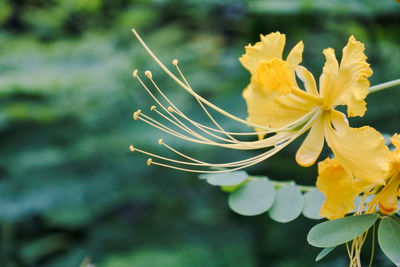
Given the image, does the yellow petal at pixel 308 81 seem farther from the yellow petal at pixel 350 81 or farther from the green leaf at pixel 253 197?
the green leaf at pixel 253 197

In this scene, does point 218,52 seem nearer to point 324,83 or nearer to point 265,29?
point 265,29

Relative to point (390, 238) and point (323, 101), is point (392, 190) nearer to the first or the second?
point (390, 238)

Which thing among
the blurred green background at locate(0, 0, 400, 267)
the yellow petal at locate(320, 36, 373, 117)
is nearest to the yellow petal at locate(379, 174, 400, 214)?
the yellow petal at locate(320, 36, 373, 117)

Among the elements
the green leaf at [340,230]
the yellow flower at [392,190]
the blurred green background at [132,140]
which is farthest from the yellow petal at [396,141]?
the blurred green background at [132,140]

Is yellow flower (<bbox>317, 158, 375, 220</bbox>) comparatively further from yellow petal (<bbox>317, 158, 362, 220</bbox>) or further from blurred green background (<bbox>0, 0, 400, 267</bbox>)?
blurred green background (<bbox>0, 0, 400, 267</bbox>)

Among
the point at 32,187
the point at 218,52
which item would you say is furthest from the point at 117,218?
the point at 218,52
